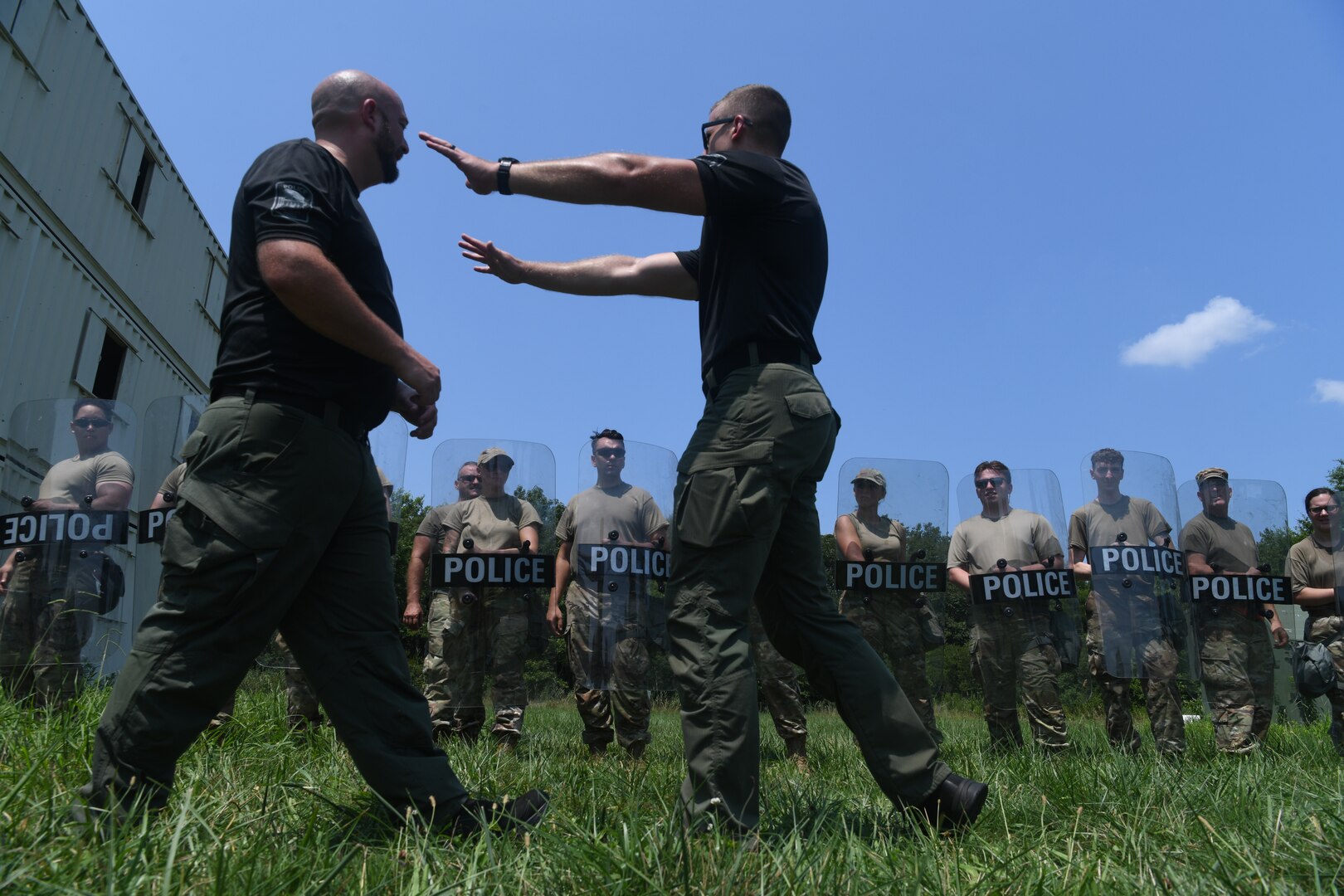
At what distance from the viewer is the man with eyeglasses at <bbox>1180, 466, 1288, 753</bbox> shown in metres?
6.07

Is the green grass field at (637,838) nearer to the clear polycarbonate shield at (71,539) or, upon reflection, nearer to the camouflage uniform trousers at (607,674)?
→ the clear polycarbonate shield at (71,539)

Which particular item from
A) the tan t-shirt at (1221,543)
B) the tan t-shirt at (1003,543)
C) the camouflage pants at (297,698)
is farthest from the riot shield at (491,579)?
the tan t-shirt at (1221,543)

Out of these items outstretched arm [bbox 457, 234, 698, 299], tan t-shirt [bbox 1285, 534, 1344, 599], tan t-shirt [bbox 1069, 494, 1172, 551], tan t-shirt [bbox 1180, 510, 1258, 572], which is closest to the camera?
outstretched arm [bbox 457, 234, 698, 299]

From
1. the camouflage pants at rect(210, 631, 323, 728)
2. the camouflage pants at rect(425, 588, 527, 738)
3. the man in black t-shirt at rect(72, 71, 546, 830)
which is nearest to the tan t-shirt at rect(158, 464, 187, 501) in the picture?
the camouflage pants at rect(210, 631, 323, 728)

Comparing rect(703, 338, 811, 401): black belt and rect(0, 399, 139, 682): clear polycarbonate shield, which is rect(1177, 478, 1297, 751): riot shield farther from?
rect(0, 399, 139, 682): clear polycarbonate shield

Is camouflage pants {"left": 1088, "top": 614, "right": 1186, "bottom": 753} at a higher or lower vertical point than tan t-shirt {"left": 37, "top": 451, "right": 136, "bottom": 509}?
lower

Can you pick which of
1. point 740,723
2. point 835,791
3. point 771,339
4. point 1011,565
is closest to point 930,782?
point 740,723

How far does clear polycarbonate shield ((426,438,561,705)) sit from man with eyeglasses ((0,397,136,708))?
1.95 metres

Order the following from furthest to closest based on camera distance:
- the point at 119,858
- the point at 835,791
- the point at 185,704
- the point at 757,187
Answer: the point at 835,791
the point at 757,187
the point at 185,704
the point at 119,858

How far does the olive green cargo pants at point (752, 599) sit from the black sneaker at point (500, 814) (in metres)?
0.40

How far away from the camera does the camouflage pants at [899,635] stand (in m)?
6.48

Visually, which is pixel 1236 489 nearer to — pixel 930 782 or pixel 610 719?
pixel 610 719

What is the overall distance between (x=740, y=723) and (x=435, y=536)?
15.8 ft

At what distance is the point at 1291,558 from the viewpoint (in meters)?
6.80
